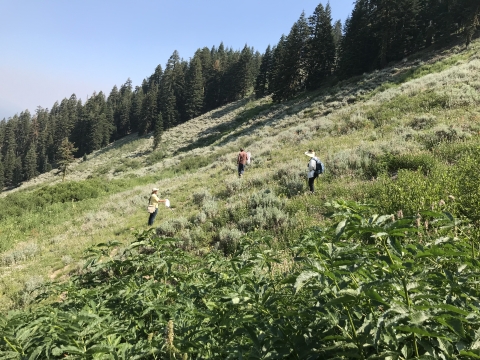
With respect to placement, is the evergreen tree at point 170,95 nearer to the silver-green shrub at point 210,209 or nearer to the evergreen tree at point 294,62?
the evergreen tree at point 294,62

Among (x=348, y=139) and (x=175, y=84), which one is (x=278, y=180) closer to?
(x=348, y=139)

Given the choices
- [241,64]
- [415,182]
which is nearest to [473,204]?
[415,182]

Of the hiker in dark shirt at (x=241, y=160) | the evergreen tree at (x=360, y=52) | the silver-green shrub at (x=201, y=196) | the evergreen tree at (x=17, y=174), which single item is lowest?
the silver-green shrub at (x=201, y=196)

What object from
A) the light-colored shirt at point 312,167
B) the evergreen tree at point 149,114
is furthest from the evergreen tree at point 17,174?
the light-colored shirt at point 312,167

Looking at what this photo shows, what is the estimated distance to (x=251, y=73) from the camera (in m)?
82.8

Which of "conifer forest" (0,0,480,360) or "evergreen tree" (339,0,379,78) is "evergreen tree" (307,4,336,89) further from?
"conifer forest" (0,0,480,360)

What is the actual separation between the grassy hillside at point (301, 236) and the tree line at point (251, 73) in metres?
24.3

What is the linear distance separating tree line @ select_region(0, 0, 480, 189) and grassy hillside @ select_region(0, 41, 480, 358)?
79.9ft

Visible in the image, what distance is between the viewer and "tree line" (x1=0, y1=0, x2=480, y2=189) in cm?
4094

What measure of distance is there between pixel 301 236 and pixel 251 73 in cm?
8568

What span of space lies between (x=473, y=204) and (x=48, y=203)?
22.6 meters

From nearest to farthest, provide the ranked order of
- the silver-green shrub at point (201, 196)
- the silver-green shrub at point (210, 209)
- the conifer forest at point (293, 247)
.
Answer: the conifer forest at point (293, 247) → the silver-green shrub at point (210, 209) → the silver-green shrub at point (201, 196)

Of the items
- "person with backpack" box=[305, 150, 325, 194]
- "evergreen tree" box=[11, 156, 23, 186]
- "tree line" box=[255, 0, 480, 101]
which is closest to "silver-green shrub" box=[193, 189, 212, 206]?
"person with backpack" box=[305, 150, 325, 194]

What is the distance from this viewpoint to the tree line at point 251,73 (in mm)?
40938
